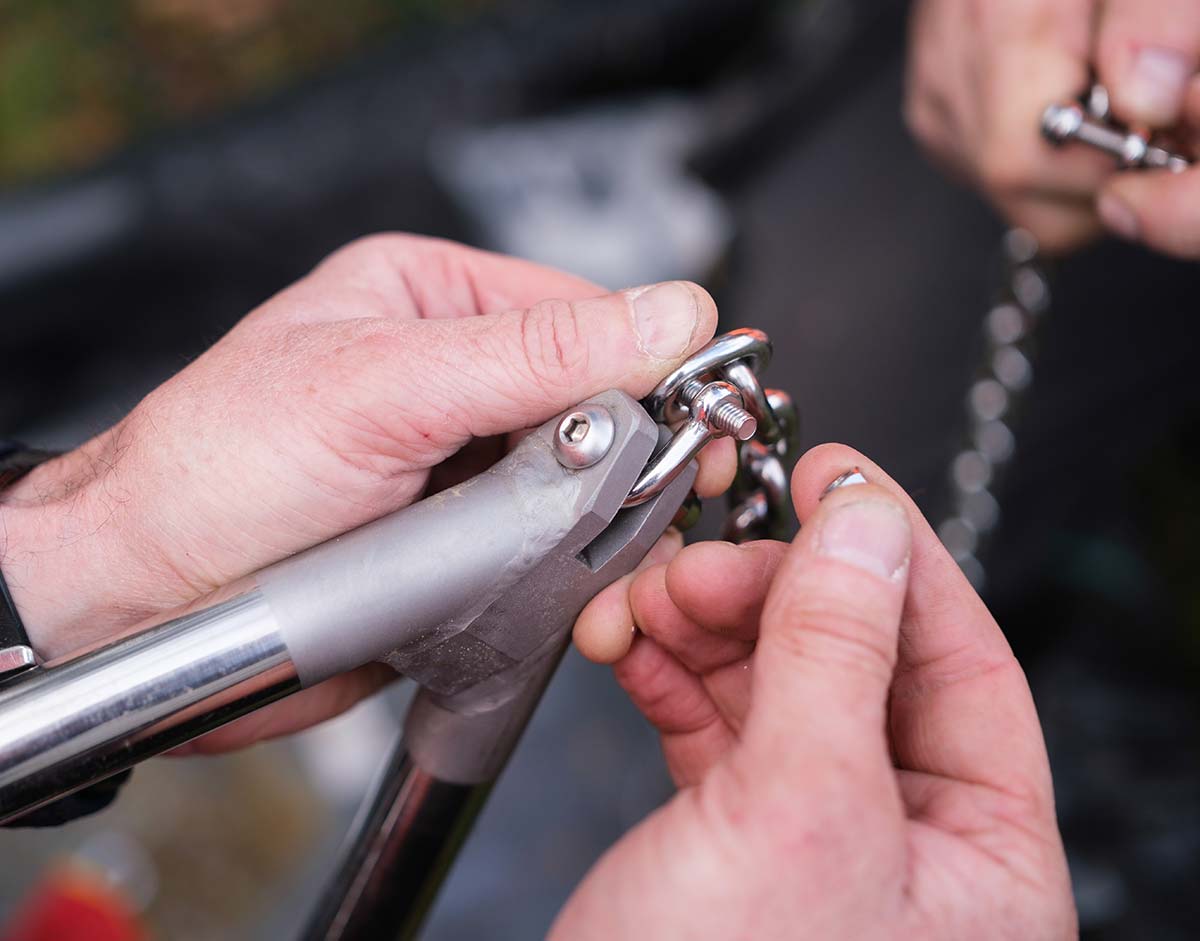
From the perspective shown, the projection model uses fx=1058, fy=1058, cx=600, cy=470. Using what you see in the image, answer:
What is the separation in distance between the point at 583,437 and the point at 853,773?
0.21 meters

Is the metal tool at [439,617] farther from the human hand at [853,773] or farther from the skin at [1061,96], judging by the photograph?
the skin at [1061,96]

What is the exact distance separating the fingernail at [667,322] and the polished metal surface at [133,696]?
0.25 metres

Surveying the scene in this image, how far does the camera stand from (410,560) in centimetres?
52

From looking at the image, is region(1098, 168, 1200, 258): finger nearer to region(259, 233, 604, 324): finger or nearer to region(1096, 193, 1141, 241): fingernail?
region(1096, 193, 1141, 241): fingernail

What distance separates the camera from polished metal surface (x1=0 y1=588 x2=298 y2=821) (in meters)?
0.48

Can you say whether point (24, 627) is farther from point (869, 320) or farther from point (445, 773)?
point (869, 320)

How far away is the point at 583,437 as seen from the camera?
0.54 meters

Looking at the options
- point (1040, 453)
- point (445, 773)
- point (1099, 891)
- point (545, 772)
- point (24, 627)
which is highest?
point (24, 627)

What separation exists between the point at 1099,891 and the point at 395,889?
0.92 meters

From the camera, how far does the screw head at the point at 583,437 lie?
0.54 m

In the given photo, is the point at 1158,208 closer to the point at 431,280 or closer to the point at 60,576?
the point at 431,280

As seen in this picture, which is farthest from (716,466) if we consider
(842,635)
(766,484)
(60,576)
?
(60,576)

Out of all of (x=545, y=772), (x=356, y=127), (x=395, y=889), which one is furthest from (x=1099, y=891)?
(x=356, y=127)

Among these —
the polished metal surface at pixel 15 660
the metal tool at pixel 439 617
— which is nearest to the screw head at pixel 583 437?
the metal tool at pixel 439 617
